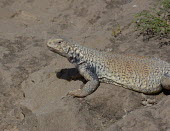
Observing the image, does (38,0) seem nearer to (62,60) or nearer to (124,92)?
(62,60)

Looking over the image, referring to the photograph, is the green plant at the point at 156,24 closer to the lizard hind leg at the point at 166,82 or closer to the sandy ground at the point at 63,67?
the sandy ground at the point at 63,67

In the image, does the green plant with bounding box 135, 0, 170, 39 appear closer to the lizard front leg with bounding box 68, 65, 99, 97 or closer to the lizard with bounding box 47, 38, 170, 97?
the lizard with bounding box 47, 38, 170, 97

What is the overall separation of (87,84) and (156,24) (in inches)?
146

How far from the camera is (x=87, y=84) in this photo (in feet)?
21.2

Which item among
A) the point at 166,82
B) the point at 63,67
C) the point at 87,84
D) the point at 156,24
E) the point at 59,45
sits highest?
the point at 59,45

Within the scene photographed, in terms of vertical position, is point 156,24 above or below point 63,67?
above

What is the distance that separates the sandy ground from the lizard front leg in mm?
120

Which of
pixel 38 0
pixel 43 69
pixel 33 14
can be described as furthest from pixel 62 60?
pixel 38 0

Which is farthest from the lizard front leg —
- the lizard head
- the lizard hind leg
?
the lizard hind leg

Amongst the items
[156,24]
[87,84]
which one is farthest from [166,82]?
[156,24]

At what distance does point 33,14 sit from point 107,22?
3345 millimetres

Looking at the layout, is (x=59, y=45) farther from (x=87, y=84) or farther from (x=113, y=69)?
(x=113, y=69)

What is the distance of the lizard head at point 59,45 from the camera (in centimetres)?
648

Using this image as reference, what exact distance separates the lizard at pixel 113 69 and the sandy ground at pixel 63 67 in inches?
6.7
